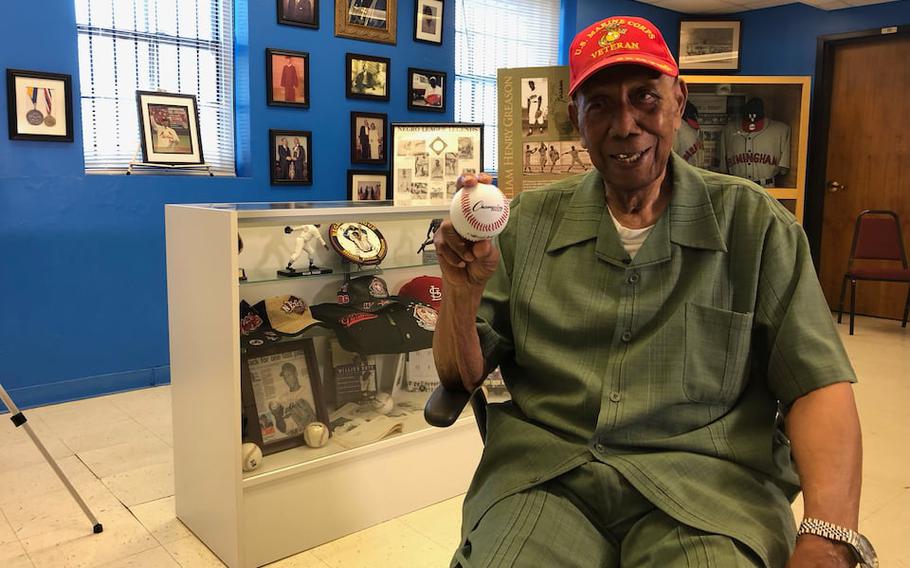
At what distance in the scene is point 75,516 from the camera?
8.68 ft

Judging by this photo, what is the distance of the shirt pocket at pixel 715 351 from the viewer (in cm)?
128

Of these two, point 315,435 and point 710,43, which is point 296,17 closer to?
point 315,435

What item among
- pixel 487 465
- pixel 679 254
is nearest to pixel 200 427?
pixel 487 465

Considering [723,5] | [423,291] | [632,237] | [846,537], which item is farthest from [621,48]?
[723,5]

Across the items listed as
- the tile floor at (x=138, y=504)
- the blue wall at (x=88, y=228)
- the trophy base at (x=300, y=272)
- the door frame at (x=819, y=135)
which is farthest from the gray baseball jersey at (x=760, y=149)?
the trophy base at (x=300, y=272)

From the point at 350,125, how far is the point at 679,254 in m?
3.97

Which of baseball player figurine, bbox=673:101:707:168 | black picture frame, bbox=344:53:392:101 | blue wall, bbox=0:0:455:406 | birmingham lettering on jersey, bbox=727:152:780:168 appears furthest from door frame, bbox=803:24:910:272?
blue wall, bbox=0:0:455:406

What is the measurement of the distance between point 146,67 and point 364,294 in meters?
2.56

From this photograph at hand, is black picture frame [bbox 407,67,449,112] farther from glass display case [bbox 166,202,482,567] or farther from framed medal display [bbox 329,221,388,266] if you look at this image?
framed medal display [bbox 329,221,388,266]

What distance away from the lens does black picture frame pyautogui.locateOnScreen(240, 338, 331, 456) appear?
7.68 feet

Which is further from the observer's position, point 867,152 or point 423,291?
point 867,152

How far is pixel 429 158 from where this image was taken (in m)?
2.73

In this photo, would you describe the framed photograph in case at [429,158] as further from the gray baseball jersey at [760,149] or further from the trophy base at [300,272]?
the gray baseball jersey at [760,149]

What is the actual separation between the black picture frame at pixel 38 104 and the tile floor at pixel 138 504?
1363 millimetres
